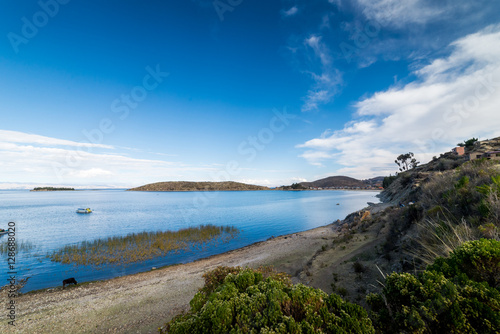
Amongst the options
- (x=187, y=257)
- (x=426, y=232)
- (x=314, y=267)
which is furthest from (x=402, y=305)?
(x=187, y=257)

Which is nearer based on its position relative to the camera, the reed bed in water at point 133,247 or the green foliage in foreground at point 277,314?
the green foliage in foreground at point 277,314

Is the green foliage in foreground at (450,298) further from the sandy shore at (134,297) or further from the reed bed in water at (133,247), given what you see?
the reed bed in water at (133,247)

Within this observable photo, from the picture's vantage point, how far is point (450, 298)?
3.19m

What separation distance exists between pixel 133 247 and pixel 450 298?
28054 millimetres

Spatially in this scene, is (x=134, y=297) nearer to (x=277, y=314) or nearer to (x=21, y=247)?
(x=277, y=314)

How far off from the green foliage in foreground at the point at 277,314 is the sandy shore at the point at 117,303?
789cm

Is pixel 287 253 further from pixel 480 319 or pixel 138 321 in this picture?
pixel 480 319

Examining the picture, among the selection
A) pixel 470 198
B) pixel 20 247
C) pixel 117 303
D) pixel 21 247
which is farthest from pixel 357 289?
pixel 20 247

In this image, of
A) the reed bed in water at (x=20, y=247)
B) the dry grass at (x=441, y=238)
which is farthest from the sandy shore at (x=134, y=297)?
the reed bed in water at (x=20, y=247)

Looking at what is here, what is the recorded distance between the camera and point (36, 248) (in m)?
23.0

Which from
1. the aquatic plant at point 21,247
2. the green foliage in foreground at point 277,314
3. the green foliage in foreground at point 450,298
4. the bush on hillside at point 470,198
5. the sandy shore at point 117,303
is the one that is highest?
the bush on hillside at point 470,198

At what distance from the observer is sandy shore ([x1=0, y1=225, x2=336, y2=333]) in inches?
381

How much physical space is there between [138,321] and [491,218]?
15.4 meters

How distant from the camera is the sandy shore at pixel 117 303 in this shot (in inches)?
381
